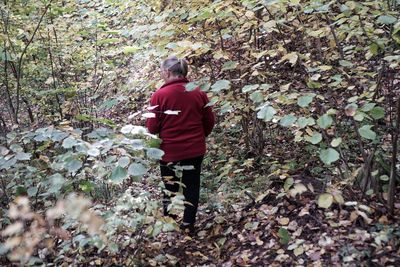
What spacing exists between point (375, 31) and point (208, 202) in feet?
8.82

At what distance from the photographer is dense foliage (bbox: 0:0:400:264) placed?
10.4 ft

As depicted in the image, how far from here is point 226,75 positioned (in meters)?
6.42

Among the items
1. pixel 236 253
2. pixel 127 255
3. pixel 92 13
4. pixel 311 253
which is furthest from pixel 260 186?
pixel 92 13

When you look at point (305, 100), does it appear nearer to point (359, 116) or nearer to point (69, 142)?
point (359, 116)

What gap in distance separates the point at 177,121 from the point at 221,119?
3123mm

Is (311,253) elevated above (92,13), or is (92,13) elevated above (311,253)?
(92,13)

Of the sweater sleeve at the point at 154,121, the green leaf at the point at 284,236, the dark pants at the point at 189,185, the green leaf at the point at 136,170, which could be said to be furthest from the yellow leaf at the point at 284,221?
the green leaf at the point at 136,170

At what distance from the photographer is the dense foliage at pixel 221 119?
10.4 feet

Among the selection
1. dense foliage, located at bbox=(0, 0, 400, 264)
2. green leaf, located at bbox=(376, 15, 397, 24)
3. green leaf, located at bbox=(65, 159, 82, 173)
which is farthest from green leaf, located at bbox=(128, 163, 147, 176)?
green leaf, located at bbox=(376, 15, 397, 24)

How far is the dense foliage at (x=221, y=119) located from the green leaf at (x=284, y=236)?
0.02m

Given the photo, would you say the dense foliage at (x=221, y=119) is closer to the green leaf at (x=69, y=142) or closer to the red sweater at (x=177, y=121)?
the green leaf at (x=69, y=142)

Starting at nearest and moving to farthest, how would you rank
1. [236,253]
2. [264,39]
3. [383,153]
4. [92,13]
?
[236,253], [383,153], [264,39], [92,13]

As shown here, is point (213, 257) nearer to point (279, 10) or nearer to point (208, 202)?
point (208, 202)

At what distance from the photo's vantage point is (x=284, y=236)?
376cm
